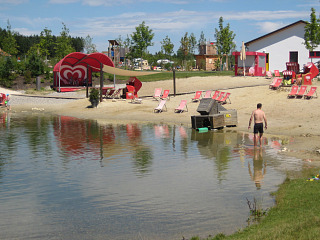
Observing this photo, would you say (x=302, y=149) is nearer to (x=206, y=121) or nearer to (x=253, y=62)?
(x=206, y=121)

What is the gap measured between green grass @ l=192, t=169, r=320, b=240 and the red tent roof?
3201 cm

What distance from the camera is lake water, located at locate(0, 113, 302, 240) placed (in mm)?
7945

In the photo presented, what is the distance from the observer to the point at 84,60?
42531mm

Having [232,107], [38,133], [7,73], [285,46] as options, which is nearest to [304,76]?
[232,107]

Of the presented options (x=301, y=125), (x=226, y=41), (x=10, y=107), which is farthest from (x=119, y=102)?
(x=226, y=41)

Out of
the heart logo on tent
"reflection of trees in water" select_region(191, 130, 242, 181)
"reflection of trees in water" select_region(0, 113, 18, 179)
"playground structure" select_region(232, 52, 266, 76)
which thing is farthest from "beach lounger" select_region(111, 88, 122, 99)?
"reflection of trees in water" select_region(191, 130, 242, 181)

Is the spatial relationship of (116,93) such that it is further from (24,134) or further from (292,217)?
(292,217)

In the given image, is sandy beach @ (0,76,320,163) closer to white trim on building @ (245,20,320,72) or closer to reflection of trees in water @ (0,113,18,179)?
reflection of trees in water @ (0,113,18,179)

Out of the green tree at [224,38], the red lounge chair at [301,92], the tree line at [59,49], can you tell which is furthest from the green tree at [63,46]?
the red lounge chair at [301,92]

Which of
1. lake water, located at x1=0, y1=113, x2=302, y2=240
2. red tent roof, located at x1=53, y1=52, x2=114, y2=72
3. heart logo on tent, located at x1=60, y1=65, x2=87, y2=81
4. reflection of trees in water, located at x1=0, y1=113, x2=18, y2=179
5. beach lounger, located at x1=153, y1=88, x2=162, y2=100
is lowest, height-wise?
lake water, located at x1=0, y1=113, x2=302, y2=240

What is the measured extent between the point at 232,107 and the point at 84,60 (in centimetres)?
2012

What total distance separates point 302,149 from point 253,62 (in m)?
26.9

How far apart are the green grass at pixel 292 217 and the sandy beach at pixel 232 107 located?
4227mm

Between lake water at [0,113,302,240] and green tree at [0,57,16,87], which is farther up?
green tree at [0,57,16,87]
